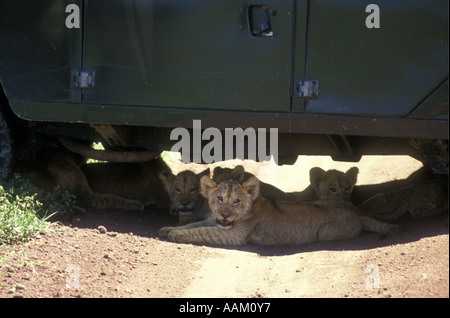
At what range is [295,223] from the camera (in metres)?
7.11

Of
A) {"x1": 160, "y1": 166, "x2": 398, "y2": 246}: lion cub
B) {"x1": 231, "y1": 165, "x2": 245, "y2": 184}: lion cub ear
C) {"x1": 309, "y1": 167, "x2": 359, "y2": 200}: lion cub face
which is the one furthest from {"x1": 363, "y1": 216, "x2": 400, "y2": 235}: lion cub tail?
{"x1": 231, "y1": 165, "x2": 245, "y2": 184}: lion cub ear

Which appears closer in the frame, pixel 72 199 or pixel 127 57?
pixel 127 57

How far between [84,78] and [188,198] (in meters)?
1.95

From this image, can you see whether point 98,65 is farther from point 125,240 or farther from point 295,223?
point 295,223

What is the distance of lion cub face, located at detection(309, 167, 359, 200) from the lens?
805cm

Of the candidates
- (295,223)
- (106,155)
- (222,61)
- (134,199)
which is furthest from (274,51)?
(134,199)

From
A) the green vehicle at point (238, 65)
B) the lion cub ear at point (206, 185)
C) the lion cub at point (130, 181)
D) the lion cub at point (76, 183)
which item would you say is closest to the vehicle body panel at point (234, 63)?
the green vehicle at point (238, 65)

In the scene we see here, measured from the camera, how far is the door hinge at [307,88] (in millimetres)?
6309

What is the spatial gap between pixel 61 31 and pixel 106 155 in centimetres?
174

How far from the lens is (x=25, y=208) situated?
668 cm

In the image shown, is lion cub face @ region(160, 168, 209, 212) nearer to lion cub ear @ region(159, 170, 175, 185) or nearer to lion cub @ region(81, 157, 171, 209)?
lion cub ear @ region(159, 170, 175, 185)

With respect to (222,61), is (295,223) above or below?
below

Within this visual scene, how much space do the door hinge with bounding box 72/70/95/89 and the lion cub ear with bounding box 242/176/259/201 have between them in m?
1.82

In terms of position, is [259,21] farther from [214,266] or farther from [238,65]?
[214,266]
